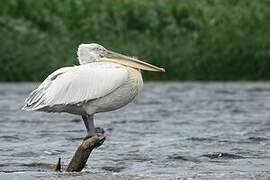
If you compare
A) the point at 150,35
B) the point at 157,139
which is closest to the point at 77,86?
the point at 157,139

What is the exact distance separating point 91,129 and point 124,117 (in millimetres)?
7136

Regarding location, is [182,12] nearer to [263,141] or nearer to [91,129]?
[263,141]

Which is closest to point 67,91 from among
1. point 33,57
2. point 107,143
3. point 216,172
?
point 216,172

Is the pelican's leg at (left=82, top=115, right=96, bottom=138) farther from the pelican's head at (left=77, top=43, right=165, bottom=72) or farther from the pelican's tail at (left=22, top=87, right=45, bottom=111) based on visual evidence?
the pelican's head at (left=77, top=43, right=165, bottom=72)

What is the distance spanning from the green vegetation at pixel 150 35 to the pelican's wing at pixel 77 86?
14.7 m

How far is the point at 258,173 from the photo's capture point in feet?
31.7

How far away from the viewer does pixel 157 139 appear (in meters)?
12.9

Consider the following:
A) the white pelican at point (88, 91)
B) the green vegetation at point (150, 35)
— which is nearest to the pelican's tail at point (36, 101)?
the white pelican at point (88, 91)

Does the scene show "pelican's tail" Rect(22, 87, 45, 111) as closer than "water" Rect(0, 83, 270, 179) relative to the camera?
Yes

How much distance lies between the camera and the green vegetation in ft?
81.6

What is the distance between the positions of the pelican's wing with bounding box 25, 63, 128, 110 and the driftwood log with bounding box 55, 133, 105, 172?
0.42 m

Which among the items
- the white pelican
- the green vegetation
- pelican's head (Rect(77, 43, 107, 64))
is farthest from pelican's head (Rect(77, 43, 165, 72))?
the green vegetation

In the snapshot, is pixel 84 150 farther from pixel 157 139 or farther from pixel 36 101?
pixel 157 139

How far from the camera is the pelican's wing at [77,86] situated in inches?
367
